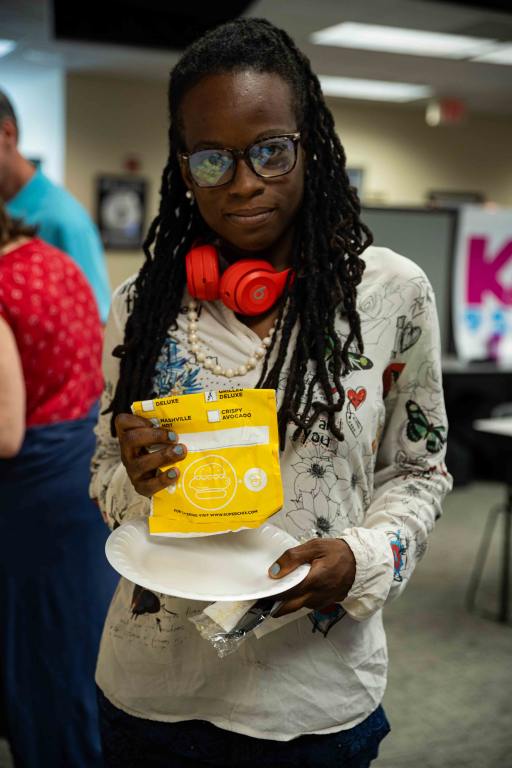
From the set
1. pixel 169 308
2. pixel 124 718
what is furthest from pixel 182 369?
pixel 124 718

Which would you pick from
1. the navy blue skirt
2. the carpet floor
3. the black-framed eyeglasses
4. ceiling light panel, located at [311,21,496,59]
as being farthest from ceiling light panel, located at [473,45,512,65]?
the black-framed eyeglasses

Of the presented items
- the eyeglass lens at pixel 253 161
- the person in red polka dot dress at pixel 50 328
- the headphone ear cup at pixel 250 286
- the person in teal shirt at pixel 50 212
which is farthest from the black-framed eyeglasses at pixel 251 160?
the person in teal shirt at pixel 50 212

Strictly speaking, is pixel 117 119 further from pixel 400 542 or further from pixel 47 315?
pixel 400 542

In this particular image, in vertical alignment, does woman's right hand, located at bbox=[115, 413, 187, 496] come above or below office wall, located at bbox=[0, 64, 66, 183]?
below

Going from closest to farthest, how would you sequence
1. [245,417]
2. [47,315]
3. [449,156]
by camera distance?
[245,417], [47,315], [449,156]

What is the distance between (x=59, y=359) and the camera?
6.13 feet

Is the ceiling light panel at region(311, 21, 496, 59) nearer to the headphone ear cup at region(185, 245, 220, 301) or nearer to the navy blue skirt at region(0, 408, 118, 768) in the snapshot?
the navy blue skirt at region(0, 408, 118, 768)

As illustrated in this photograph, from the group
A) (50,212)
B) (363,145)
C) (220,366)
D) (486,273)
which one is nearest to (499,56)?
(363,145)

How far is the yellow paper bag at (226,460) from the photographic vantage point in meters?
0.94

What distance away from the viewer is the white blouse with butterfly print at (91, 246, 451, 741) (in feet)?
3.33

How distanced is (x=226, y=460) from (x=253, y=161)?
0.35m

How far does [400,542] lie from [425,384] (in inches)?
8.0

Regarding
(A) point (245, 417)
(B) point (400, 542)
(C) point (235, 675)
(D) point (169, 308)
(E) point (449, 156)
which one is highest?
(E) point (449, 156)

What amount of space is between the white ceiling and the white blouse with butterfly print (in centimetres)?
470
